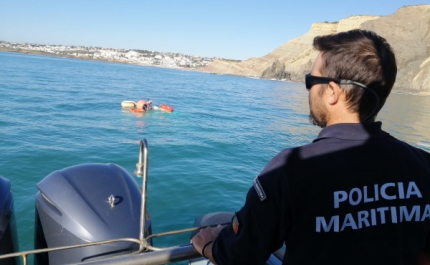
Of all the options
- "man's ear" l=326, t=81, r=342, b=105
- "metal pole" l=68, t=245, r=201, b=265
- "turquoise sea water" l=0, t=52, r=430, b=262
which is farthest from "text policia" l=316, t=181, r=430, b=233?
"turquoise sea water" l=0, t=52, r=430, b=262

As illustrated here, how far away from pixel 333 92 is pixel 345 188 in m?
0.35

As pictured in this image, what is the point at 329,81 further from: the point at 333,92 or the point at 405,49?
the point at 405,49

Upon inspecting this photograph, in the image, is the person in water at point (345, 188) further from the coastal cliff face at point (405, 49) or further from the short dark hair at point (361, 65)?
the coastal cliff face at point (405, 49)

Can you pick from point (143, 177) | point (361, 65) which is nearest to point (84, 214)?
point (143, 177)

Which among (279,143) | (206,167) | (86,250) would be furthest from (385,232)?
(279,143)

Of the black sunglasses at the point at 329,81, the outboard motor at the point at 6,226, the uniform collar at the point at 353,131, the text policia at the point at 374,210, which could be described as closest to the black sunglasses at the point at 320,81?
the black sunglasses at the point at 329,81

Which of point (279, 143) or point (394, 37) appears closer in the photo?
point (279, 143)

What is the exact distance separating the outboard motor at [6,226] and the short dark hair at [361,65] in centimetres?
223

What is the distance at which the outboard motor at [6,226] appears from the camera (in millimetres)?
2219

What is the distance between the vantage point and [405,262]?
46.4 inches

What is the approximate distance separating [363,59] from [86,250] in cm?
209

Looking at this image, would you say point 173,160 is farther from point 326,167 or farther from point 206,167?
point 326,167

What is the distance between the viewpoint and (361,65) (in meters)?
1.16

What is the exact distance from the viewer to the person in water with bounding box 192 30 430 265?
42.3 inches
